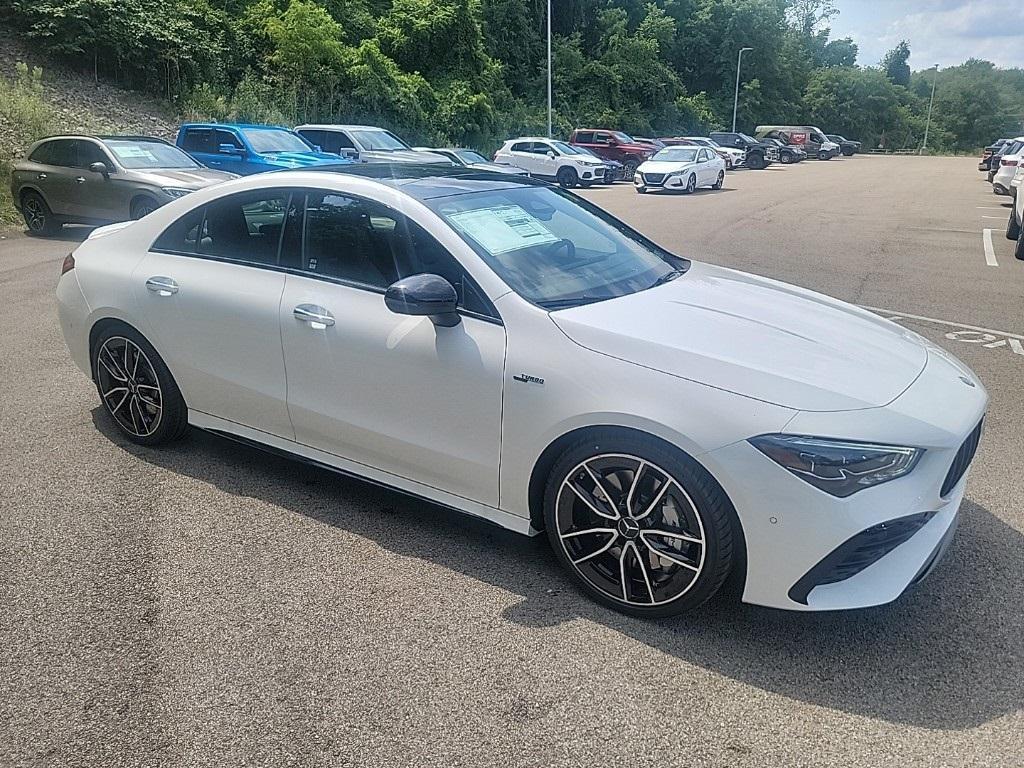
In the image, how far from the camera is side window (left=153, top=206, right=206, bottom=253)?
4309 millimetres

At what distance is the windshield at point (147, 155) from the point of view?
12.4 meters

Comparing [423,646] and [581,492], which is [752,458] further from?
[423,646]

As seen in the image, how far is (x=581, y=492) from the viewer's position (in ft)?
10.2

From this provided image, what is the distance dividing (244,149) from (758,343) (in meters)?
13.9

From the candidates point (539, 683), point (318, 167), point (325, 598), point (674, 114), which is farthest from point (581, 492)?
point (674, 114)

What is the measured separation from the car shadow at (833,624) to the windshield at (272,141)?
12.6m

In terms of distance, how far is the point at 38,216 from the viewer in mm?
13422

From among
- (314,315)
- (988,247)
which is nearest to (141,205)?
(314,315)

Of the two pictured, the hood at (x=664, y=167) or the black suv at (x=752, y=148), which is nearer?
the hood at (x=664, y=167)

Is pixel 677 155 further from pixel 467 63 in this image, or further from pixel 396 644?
pixel 396 644

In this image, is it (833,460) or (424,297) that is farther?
(424,297)

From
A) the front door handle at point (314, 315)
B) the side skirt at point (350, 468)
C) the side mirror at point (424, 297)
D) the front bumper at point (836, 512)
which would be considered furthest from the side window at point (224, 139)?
the front bumper at point (836, 512)

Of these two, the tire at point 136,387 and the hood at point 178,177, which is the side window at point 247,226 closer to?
the tire at point 136,387

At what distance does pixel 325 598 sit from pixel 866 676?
2033mm
